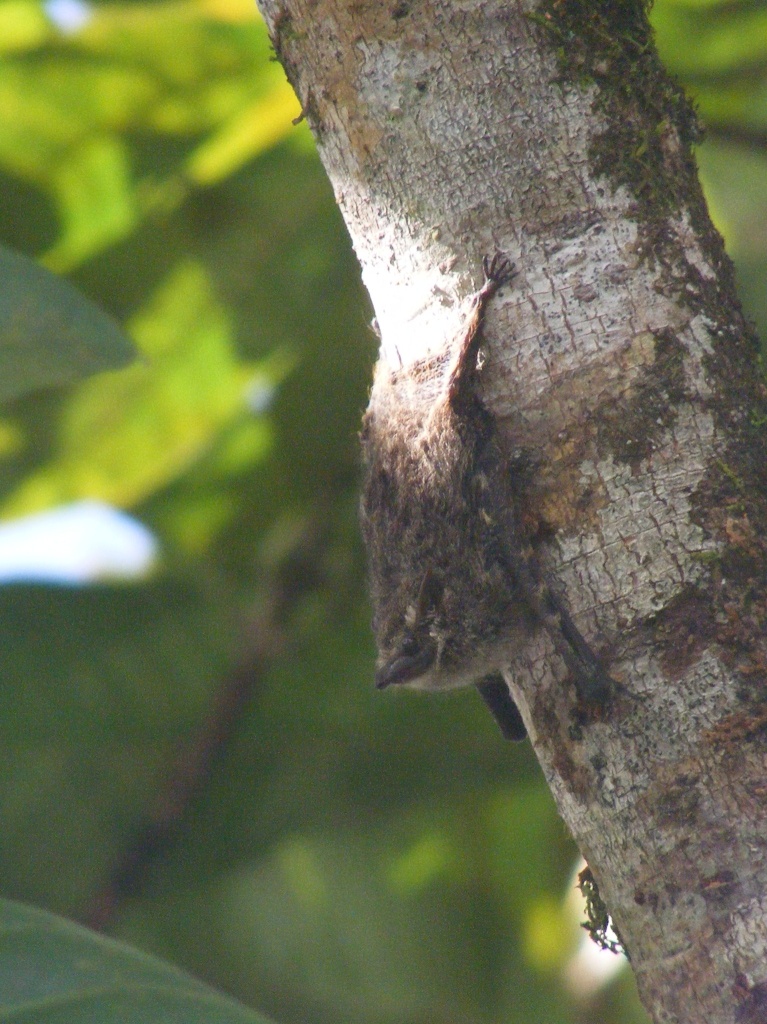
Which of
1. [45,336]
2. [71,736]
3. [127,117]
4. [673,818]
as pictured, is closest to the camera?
[673,818]

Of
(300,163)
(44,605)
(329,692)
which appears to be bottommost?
(329,692)

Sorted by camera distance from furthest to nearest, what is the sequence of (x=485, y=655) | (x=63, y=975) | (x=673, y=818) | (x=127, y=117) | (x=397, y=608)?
(x=127, y=117) → (x=397, y=608) → (x=485, y=655) → (x=63, y=975) → (x=673, y=818)

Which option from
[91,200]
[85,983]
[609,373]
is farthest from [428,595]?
[91,200]

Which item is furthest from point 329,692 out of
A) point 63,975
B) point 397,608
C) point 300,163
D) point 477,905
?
point 63,975

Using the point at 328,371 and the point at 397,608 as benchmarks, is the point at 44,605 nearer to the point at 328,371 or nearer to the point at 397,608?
the point at 328,371

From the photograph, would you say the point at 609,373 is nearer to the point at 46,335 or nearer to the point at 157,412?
the point at 46,335

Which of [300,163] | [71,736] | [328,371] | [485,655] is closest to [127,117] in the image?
[300,163]

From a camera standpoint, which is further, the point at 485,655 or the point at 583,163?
the point at 485,655

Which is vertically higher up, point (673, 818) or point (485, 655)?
point (485, 655)
